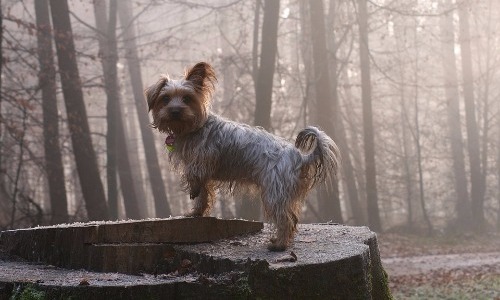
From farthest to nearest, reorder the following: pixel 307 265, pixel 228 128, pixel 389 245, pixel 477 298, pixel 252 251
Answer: pixel 389 245
pixel 477 298
pixel 228 128
pixel 252 251
pixel 307 265

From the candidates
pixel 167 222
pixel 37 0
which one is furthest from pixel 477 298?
A: pixel 37 0

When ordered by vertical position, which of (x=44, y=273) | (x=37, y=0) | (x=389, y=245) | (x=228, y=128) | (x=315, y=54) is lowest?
(x=389, y=245)

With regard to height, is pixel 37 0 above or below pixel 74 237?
above

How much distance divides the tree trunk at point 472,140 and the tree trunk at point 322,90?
1180 cm

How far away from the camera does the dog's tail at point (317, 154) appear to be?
17.2 feet

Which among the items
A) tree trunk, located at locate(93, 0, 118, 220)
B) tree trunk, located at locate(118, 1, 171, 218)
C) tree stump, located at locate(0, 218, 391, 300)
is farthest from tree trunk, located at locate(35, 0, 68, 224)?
tree stump, located at locate(0, 218, 391, 300)

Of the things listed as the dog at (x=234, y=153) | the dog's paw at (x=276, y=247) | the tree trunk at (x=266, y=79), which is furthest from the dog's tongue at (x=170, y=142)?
the tree trunk at (x=266, y=79)

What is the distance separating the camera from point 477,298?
10734mm

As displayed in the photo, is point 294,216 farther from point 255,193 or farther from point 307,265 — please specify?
point 307,265

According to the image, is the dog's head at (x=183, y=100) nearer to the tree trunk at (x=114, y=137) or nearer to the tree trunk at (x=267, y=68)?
the tree trunk at (x=267, y=68)

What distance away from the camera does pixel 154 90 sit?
5570mm

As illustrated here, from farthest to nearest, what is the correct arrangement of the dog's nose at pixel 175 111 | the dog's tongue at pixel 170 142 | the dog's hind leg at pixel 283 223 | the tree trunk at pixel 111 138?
the tree trunk at pixel 111 138, the dog's tongue at pixel 170 142, the dog's nose at pixel 175 111, the dog's hind leg at pixel 283 223

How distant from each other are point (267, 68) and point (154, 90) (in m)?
10.2

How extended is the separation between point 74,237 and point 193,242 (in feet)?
3.30
